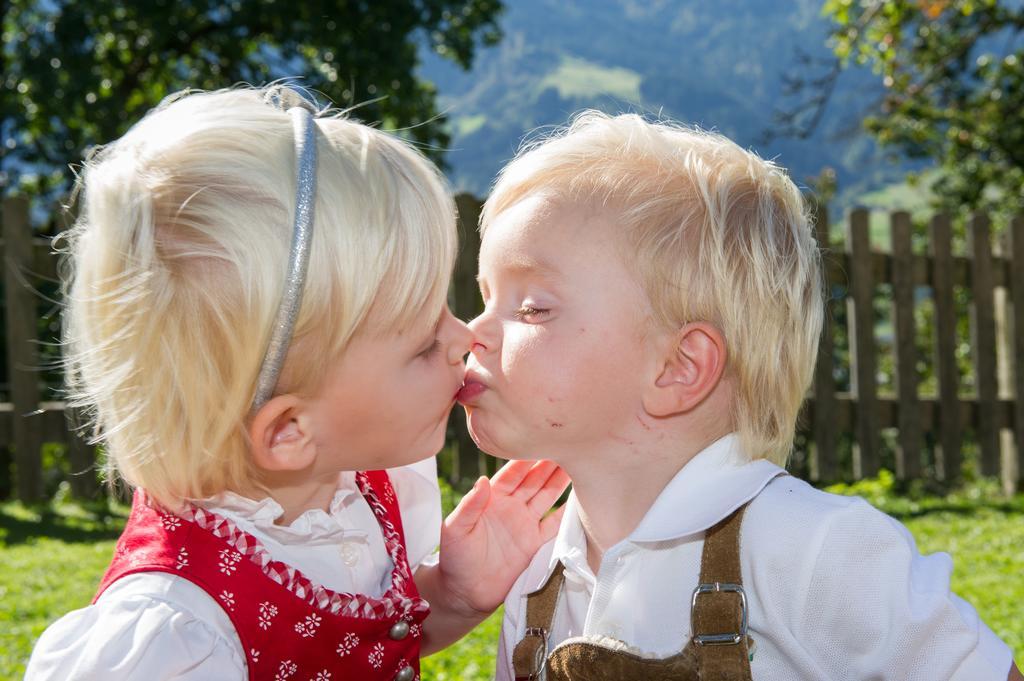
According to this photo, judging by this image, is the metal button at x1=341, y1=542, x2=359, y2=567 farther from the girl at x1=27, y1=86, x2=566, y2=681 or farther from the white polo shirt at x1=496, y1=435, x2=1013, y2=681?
the white polo shirt at x1=496, y1=435, x2=1013, y2=681

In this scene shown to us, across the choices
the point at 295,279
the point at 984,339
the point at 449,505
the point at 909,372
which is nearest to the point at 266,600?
the point at 295,279

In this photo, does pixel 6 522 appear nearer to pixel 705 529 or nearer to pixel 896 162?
pixel 705 529

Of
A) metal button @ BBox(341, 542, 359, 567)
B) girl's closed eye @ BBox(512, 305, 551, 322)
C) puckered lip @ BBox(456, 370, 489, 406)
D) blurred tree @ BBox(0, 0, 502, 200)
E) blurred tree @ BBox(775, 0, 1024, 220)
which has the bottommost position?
metal button @ BBox(341, 542, 359, 567)

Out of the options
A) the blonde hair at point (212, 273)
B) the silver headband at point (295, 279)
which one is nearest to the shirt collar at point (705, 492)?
the blonde hair at point (212, 273)

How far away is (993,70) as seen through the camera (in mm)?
15656

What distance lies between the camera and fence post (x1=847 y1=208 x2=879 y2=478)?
7.58 metres

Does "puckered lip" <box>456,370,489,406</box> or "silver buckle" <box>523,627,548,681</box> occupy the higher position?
"puckered lip" <box>456,370,489,406</box>

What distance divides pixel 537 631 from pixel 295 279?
0.90 metres

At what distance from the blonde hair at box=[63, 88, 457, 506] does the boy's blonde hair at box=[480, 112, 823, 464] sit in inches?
15.5

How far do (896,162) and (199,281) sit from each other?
2333 centimetres

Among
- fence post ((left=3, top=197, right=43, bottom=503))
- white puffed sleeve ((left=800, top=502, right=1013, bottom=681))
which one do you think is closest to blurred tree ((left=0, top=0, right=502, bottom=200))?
fence post ((left=3, top=197, right=43, bottom=503))

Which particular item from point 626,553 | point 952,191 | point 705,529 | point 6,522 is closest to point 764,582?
point 705,529

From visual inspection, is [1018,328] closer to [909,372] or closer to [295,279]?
[909,372]

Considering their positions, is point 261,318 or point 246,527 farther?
point 246,527
